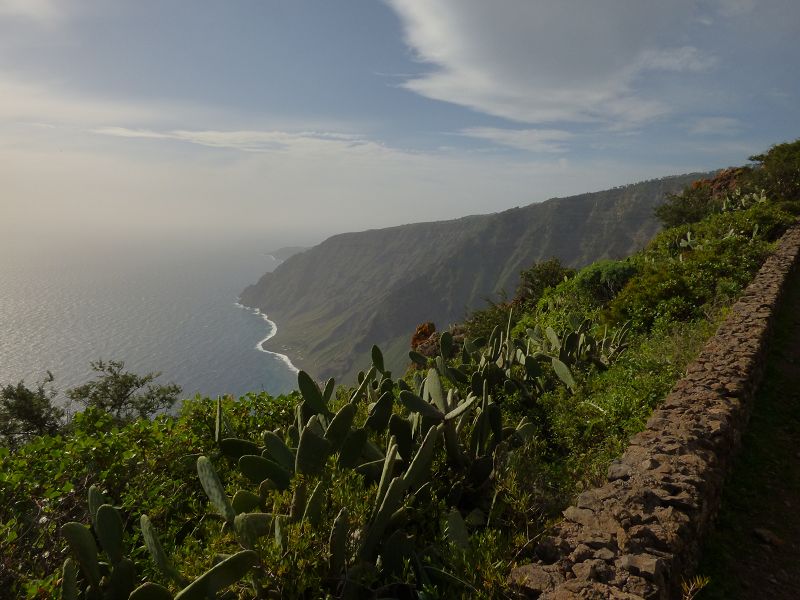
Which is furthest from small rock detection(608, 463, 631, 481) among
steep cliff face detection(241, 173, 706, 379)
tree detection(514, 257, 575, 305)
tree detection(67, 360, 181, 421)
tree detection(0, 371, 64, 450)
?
steep cliff face detection(241, 173, 706, 379)

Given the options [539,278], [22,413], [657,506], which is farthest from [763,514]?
[22,413]

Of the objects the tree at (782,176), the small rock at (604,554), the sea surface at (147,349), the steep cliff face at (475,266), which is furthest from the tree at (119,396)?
the steep cliff face at (475,266)

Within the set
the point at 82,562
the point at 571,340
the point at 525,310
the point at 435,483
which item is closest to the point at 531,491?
the point at 435,483

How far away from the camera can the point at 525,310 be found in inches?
822

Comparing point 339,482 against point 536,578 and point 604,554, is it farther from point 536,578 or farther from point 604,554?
point 604,554

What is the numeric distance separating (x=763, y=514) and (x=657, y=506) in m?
1.65

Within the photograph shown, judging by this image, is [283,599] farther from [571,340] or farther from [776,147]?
[776,147]

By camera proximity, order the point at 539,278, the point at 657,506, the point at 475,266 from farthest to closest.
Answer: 1. the point at 475,266
2. the point at 539,278
3. the point at 657,506

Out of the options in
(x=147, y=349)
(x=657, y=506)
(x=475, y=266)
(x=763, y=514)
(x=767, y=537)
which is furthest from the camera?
(x=475, y=266)

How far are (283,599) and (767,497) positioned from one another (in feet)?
14.6

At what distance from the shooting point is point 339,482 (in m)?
3.50

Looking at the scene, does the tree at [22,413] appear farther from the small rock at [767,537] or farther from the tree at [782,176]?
the tree at [782,176]

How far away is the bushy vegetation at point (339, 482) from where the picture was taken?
2.99 metres

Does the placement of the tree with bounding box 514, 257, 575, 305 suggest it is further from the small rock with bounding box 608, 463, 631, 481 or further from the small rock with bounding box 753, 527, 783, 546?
the small rock with bounding box 608, 463, 631, 481
